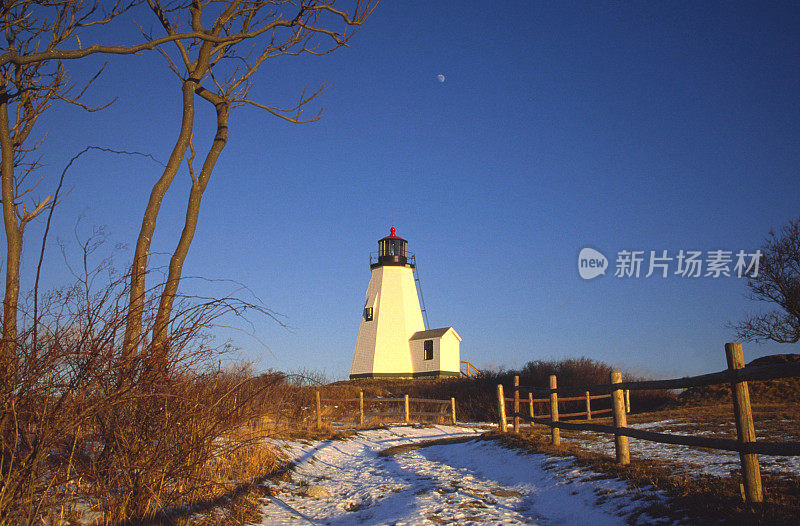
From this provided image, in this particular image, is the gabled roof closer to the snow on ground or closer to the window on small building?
the window on small building

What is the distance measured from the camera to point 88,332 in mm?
4824

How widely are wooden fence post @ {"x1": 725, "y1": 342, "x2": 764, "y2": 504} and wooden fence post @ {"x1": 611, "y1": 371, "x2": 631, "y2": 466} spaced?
8.27ft

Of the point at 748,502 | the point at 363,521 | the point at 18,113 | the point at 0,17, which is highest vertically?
the point at 0,17

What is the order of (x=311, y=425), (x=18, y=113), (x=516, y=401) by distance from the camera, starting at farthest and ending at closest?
1. (x=311, y=425)
2. (x=516, y=401)
3. (x=18, y=113)

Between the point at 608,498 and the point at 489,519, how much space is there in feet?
4.57

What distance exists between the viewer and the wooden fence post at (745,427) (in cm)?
539

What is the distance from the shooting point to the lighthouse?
1585 inches

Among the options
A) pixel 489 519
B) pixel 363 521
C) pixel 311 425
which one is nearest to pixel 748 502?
pixel 489 519

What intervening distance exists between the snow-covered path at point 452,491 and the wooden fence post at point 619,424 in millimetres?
598

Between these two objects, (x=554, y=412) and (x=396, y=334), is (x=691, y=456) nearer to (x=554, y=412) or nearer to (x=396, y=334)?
(x=554, y=412)

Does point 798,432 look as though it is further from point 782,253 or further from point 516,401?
point 782,253

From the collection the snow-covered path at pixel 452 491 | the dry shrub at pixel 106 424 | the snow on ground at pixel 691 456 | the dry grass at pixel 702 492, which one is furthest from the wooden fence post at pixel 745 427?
the dry shrub at pixel 106 424

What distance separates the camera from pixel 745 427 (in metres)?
5.68

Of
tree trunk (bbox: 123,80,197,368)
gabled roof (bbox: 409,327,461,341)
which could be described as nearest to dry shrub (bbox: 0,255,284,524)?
tree trunk (bbox: 123,80,197,368)
